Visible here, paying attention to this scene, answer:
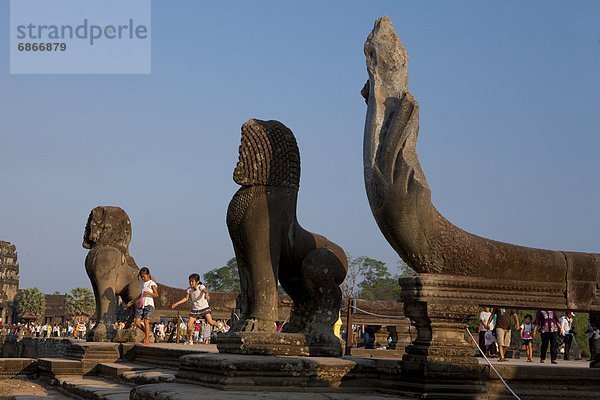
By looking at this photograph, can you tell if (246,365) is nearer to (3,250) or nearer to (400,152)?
(400,152)

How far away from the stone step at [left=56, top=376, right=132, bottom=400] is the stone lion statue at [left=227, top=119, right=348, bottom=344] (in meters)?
1.44

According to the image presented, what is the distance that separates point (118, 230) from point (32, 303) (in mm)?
57333

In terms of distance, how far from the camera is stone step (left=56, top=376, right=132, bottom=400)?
7956 millimetres

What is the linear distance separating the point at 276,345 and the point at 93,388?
2706 mm

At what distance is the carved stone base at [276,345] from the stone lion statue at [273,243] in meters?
0.13

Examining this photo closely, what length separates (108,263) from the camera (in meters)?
14.0

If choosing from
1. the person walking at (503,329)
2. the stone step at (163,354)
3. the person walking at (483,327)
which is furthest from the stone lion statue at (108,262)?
the person walking at (503,329)

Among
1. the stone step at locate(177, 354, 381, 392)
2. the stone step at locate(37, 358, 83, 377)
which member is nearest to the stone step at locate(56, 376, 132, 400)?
the stone step at locate(37, 358, 83, 377)

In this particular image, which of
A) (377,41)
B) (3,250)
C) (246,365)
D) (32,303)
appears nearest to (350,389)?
(246,365)

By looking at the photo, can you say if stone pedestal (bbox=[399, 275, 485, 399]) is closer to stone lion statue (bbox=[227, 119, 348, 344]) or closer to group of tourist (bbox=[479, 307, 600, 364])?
stone lion statue (bbox=[227, 119, 348, 344])

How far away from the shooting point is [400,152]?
21.2ft

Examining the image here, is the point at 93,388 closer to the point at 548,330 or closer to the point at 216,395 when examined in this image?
the point at 216,395

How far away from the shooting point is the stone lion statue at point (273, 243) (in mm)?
7555

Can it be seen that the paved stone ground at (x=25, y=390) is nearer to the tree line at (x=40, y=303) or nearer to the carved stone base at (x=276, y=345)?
the carved stone base at (x=276, y=345)
